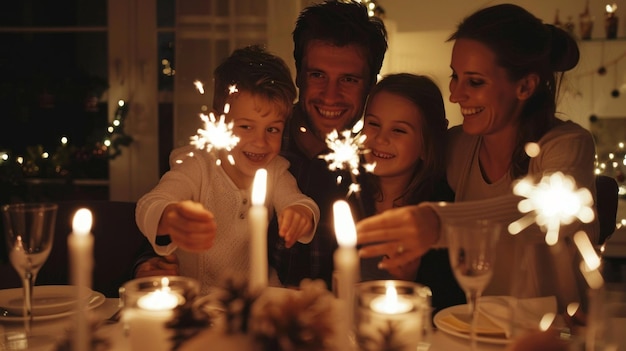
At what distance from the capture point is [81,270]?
3.04 ft

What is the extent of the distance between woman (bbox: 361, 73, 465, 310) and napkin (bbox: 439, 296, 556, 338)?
0.51m

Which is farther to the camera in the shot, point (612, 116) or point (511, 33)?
point (612, 116)

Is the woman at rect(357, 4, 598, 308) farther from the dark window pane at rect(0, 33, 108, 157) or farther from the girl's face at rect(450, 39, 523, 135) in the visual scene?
the dark window pane at rect(0, 33, 108, 157)

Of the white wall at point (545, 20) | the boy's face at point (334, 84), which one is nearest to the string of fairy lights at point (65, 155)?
the white wall at point (545, 20)

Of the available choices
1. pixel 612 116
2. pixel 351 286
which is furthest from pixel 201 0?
pixel 351 286

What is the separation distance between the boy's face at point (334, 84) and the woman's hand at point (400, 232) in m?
0.71

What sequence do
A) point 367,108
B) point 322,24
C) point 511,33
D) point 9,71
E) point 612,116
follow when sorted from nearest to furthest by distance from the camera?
point 511,33 < point 367,108 < point 322,24 < point 9,71 < point 612,116

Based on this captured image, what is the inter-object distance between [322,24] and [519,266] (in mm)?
1354

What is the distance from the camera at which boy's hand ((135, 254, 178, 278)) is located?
171 centimetres

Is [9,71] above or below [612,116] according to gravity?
above

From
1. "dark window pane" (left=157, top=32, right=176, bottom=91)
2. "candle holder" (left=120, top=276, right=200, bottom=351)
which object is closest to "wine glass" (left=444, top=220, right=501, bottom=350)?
"candle holder" (left=120, top=276, right=200, bottom=351)

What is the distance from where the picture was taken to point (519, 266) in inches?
38.9

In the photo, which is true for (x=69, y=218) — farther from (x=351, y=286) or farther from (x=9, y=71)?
(x=9, y=71)

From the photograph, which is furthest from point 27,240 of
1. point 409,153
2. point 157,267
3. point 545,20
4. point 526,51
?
point 545,20
